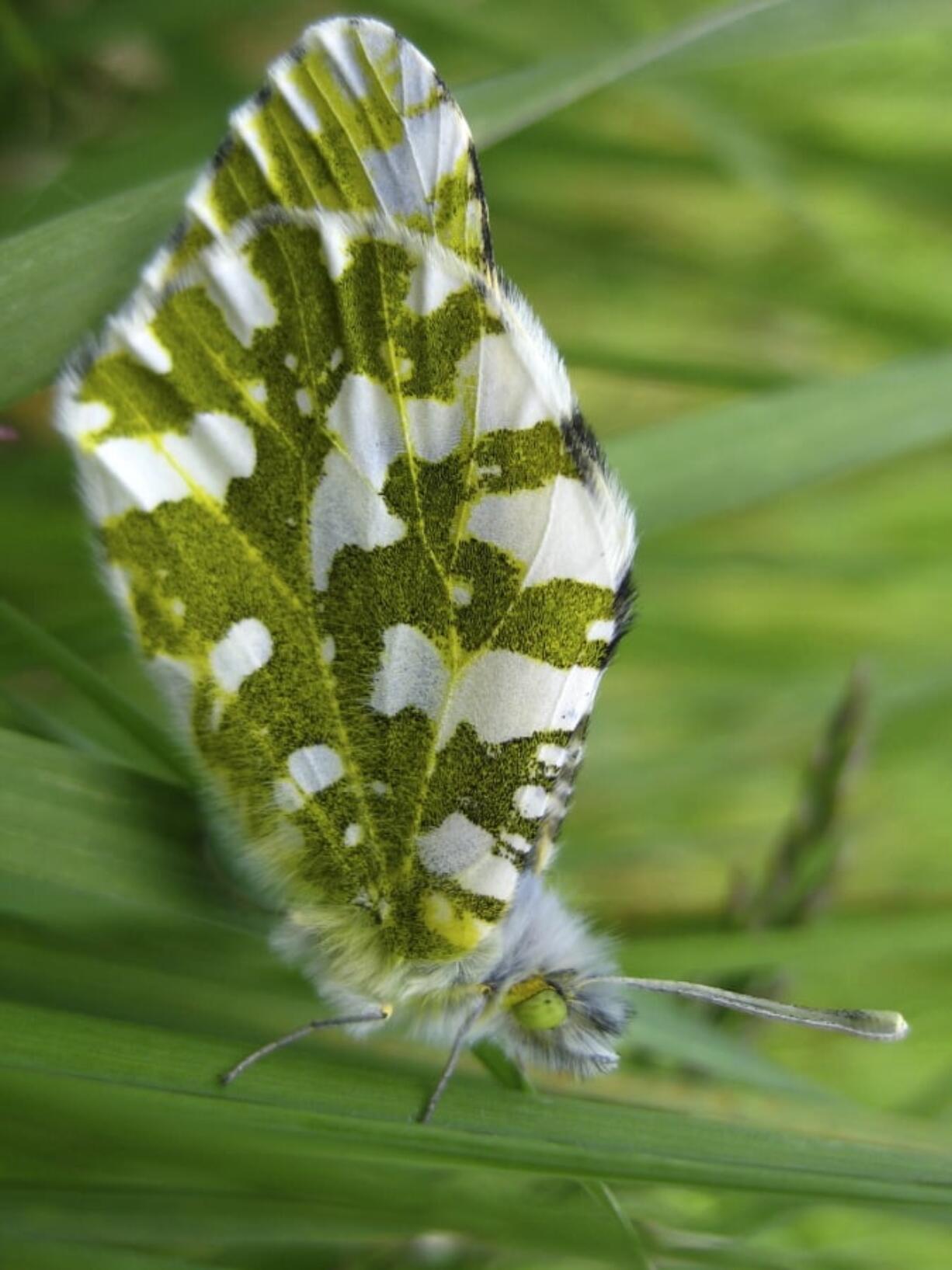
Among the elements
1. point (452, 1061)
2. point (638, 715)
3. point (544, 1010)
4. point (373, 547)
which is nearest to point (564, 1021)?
point (544, 1010)

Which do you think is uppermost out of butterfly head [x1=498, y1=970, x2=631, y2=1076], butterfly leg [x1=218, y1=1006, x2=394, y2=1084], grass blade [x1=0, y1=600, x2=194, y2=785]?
grass blade [x1=0, y1=600, x2=194, y2=785]

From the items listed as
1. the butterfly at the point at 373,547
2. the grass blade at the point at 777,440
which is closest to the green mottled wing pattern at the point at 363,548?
the butterfly at the point at 373,547

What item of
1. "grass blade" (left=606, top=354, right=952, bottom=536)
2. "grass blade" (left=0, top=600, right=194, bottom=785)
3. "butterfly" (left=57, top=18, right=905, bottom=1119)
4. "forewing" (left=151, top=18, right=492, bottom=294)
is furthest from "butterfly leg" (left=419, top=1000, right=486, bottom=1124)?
"forewing" (left=151, top=18, right=492, bottom=294)

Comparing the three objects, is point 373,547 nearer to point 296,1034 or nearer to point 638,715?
→ point 296,1034

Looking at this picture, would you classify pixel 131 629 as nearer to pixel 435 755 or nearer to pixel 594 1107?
pixel 435 755

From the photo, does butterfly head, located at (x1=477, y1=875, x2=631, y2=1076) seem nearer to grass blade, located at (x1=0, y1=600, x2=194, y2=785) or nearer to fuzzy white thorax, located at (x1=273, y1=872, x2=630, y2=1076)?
fuzzy white thorax, located at (x1=273, y1=872, x2=630, y2=1076)

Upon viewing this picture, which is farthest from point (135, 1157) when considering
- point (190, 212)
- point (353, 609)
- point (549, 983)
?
point (190, 212)

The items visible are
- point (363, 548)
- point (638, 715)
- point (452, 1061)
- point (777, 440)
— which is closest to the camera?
point (452, 1061)
